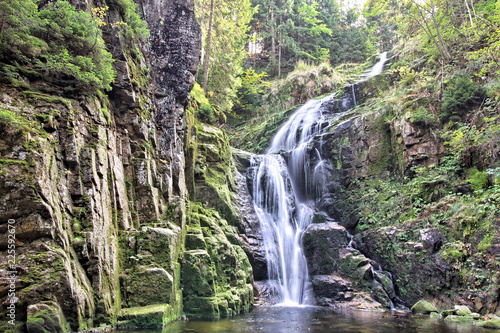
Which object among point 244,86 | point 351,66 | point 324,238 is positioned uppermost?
point 351,66

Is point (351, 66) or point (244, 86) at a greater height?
point (351, 66)

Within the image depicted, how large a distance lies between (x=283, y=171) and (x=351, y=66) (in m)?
16.6

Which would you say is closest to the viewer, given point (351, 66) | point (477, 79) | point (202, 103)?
point (477, 79)

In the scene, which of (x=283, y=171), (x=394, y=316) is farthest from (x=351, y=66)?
(x=394, y=316)

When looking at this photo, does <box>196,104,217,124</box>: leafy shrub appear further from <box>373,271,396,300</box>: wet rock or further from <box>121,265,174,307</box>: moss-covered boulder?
<box>373,271,396,300</box>: wet rock

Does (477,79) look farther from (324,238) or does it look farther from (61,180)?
(61,180)

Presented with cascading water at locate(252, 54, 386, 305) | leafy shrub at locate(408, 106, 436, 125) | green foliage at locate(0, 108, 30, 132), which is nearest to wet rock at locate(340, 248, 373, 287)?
cascading water at locate(252, 54, 386, 305)

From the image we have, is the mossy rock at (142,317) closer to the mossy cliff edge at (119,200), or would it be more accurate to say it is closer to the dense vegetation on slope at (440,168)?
the mossy cliff edge at (119,200)

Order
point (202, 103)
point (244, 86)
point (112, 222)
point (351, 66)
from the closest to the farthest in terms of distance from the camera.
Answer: point (112, 222) < point (202, 103) < point (244, 86) < point (351, 66)

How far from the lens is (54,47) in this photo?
696cm

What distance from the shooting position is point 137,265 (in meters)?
7.41

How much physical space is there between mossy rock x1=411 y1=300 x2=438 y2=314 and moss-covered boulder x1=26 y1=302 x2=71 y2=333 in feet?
31.0

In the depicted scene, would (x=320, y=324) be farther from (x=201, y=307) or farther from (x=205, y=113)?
(x=205, y=113)

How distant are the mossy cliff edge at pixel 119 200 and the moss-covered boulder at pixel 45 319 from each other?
15 mm
